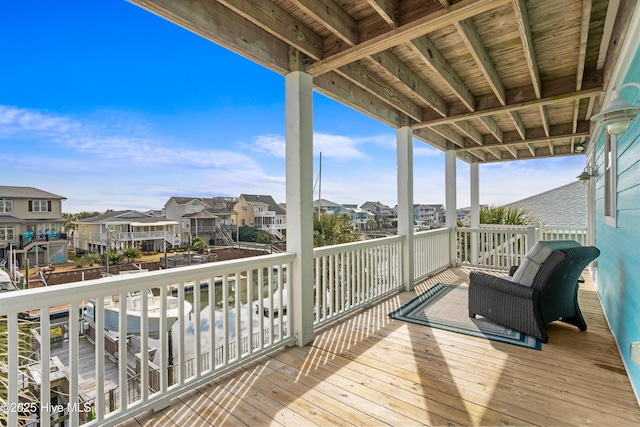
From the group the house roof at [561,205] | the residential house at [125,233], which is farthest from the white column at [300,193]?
the house roof at [561,205]

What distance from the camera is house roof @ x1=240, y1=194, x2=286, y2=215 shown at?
104 inches

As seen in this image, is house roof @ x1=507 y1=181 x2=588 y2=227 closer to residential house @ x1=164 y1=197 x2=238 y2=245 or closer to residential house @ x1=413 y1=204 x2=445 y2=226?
residential house @ x1=413 y1=204 x2=445 y2=226

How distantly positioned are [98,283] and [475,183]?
798 centimetres

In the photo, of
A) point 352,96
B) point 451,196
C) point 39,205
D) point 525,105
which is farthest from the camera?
point 451,196

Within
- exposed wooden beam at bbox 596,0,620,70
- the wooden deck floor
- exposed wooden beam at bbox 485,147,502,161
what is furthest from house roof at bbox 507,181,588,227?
the wooden deck floor

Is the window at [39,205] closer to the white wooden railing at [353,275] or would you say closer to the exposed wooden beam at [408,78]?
the white wooden railing at [353,275]

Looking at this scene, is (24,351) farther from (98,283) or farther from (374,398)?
(374,398)

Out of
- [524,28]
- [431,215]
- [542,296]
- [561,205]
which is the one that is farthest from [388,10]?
[561,205]

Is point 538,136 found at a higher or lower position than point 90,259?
higher

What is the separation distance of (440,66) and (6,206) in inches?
137

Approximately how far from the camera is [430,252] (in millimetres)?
5855

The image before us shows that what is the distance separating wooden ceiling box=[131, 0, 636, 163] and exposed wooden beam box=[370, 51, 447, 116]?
12 millimetres

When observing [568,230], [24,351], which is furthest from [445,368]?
[568,230]

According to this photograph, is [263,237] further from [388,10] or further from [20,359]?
[388,10]
